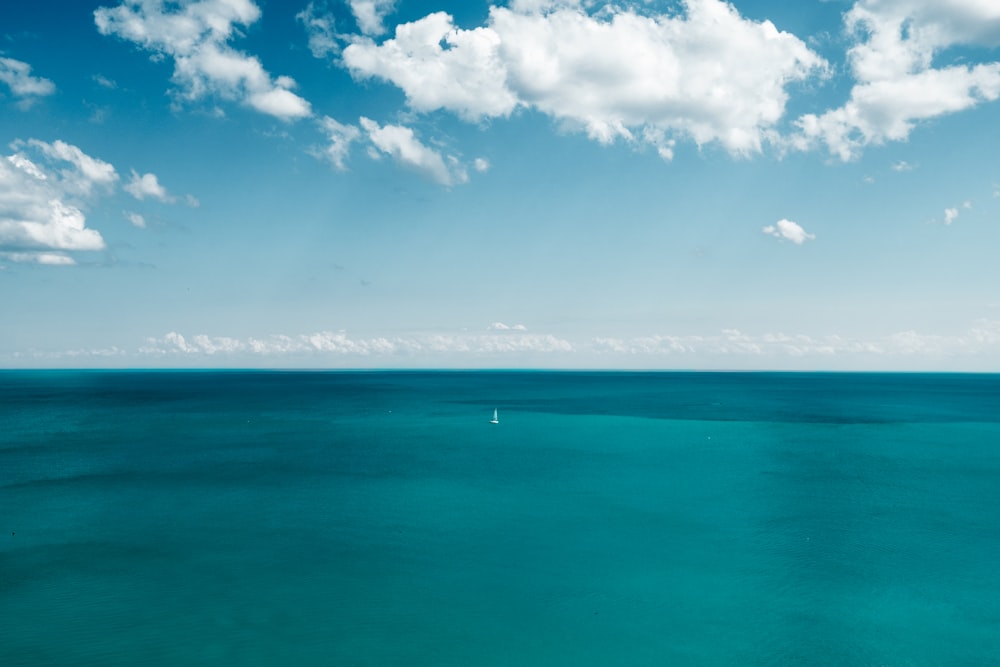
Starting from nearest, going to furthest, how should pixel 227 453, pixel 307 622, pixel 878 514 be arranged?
pixel 307 622 → pixel 878 514 → pixel 227 453

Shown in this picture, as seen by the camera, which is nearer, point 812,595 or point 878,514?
point 812,595

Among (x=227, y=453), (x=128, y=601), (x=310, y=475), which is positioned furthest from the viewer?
(x=227, y=453)

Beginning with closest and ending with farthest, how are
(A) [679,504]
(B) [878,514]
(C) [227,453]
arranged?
1. (B) [878,514]
2. (A) [679,504]
3. (C) [227,453]

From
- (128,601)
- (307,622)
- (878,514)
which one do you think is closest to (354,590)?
(307,622)

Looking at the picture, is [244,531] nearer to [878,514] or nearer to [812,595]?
[812,595]

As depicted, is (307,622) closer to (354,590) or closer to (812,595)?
(354,590)

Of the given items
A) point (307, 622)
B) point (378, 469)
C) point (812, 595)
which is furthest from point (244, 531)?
point (812, 595)
